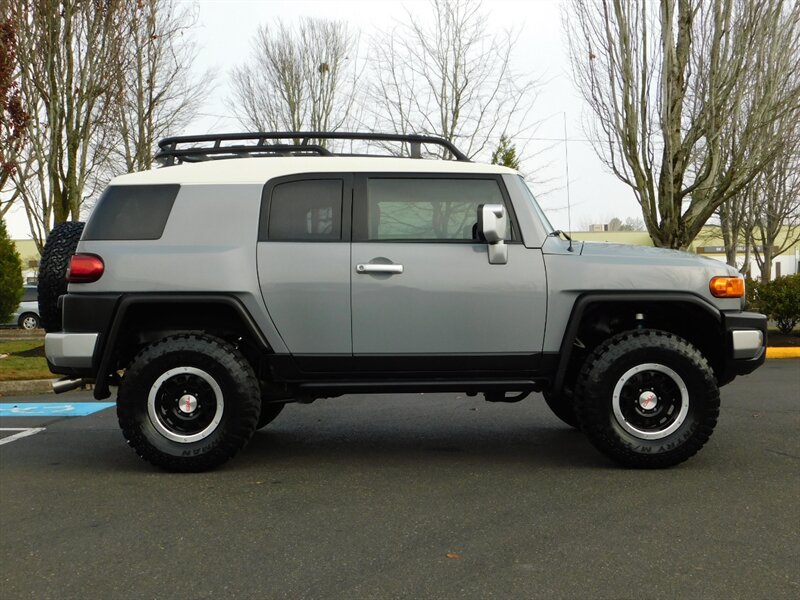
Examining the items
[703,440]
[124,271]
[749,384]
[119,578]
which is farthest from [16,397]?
[749,384]

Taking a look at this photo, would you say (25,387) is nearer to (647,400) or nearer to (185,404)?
(185,404)

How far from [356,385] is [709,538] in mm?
2377

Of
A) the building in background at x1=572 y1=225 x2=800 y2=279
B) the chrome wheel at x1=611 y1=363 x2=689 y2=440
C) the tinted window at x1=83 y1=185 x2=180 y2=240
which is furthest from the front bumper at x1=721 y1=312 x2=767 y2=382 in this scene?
the building in background at x1=572 y1=225 x2=800 y2=279

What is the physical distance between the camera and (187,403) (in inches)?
213

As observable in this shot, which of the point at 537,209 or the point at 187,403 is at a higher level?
the point at 537,209

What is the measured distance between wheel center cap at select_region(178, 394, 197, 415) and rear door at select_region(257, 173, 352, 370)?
0.70m

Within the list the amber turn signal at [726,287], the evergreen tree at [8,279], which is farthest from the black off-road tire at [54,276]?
the evergreen tree at [8,279]

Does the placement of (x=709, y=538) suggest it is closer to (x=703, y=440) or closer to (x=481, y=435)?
(x=703, y=440)

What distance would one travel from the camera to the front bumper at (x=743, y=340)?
5.46 meters

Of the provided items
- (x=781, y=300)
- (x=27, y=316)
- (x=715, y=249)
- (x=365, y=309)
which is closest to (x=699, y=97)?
(x=781, y=300)

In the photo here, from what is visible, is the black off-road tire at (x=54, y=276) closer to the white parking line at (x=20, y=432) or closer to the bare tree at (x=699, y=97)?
the white parking line at (x=20, y=432)

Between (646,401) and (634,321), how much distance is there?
2.25 ft

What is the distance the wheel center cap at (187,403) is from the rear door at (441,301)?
1062 millimetres

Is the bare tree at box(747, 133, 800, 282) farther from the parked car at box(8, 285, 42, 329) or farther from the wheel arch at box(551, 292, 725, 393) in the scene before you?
the wheel arch at box(551, 292, 725, 393)
